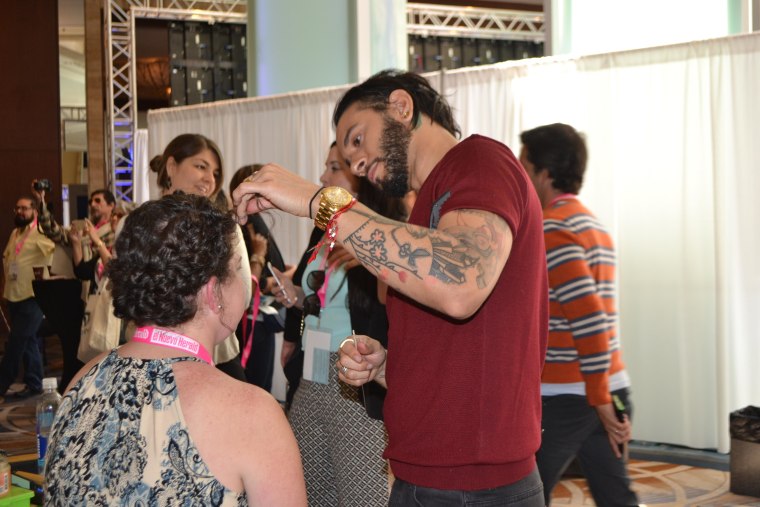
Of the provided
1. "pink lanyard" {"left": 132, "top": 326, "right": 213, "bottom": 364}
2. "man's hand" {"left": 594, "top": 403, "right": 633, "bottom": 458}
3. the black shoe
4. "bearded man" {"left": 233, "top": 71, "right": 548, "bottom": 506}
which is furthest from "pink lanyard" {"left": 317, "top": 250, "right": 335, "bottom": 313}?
the black shoe

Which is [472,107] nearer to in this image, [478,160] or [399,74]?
[399,74]

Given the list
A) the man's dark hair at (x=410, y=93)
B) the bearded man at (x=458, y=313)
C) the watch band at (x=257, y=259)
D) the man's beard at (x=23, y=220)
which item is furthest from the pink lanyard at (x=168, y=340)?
the man's beard at (x=23, y=220)

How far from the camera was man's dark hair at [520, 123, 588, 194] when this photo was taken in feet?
9.86

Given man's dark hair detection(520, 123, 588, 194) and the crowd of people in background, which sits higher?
man's dark hair detection(520, 123, 588, 194)

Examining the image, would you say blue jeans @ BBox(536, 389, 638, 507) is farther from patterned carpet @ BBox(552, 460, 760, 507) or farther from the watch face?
patterned carpet @ BBox(552, 460, 760, 507)

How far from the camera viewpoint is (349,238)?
1438 millimetres

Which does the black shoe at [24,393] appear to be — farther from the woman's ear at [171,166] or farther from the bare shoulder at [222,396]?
the bare shoulder at [222,396]

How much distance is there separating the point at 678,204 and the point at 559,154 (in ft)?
8.27

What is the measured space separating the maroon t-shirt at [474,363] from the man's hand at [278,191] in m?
0.23

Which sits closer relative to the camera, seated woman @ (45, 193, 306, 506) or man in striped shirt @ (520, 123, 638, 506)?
seated woman @ (45, 193, 306, 506)

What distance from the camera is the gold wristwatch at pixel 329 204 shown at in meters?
1.45

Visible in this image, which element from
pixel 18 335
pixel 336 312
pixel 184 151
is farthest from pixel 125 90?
pixel 336 312

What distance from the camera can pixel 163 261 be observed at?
5.03 feet

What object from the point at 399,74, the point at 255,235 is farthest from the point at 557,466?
the point at 255,235
